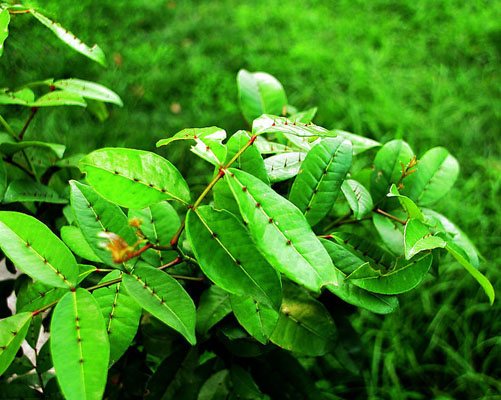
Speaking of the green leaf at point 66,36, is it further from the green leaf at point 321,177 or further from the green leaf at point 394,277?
the green leaf at point 394,277

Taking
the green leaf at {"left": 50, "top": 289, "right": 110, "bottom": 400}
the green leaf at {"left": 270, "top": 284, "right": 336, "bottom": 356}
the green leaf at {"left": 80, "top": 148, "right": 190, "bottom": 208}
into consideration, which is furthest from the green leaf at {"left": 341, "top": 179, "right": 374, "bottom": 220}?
the green leaf at {"left": 50, "top": 289, "right": 110, "bottom": 400}

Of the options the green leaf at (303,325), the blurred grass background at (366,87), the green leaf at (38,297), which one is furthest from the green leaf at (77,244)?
the blurred grass background at (366,87)

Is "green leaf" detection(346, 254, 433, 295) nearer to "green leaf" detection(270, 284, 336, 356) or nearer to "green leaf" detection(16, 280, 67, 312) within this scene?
"green leaf" detection(270, 284, 336, 356)

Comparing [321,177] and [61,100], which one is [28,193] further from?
[321,177]

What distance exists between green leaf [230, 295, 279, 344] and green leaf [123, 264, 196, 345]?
0.29ft

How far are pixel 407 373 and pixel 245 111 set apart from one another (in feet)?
4.07

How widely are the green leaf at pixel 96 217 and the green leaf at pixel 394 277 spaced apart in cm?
28

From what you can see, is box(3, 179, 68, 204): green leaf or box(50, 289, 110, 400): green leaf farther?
box(3, 179, 68, 204): green leaf

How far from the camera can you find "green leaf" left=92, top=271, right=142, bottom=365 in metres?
0.61

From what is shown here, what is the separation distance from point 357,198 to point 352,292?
0.16m

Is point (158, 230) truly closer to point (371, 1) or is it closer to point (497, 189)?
point (497, 189)

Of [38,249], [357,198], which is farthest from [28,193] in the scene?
[357,198]

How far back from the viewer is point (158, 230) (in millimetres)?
748

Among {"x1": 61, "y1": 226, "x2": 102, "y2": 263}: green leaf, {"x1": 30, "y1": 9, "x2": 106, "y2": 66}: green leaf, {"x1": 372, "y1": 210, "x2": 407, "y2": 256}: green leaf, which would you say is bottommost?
{"x1": 61, "y1": 226, "x2": 102, "y2": 263}: green leaf
